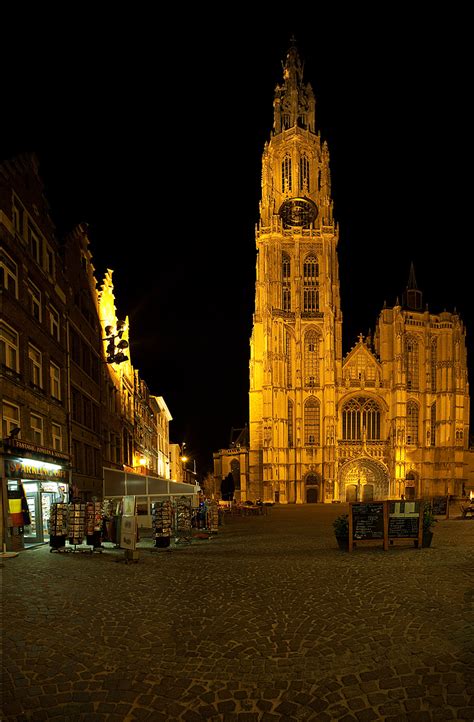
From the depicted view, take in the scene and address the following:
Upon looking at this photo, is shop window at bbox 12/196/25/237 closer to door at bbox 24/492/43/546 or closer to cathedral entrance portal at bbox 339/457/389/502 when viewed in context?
door at bbox 24/492/43/546

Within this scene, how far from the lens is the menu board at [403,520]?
15.2 meters

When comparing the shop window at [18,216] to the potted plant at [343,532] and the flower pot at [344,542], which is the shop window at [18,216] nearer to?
the potted plant at [343,532]

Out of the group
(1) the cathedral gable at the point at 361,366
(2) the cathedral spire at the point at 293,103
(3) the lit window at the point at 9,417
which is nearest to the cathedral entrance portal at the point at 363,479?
(1) the cathedral gable at the point at 361,366

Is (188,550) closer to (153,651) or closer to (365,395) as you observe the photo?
(153,651)

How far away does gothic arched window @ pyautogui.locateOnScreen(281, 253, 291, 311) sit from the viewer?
72812mm

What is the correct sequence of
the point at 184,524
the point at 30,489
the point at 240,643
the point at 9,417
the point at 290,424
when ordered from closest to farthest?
the point at 240,643 → the point at 9,417 → the point at 30,489 → the point at 184,524 → the point at 290,424

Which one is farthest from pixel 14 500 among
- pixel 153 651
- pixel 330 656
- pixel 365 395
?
pixel 365 395

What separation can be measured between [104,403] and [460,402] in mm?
55381

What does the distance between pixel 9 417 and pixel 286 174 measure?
234ft

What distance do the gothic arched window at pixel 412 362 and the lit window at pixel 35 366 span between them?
61101mm

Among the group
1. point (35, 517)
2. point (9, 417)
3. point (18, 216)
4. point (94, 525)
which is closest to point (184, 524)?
point (94, 525)

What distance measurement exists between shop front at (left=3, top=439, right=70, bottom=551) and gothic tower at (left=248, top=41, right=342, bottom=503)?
49.7 metres

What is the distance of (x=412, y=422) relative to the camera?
72.2 metres

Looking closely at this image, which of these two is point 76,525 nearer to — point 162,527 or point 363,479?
point 162,527
